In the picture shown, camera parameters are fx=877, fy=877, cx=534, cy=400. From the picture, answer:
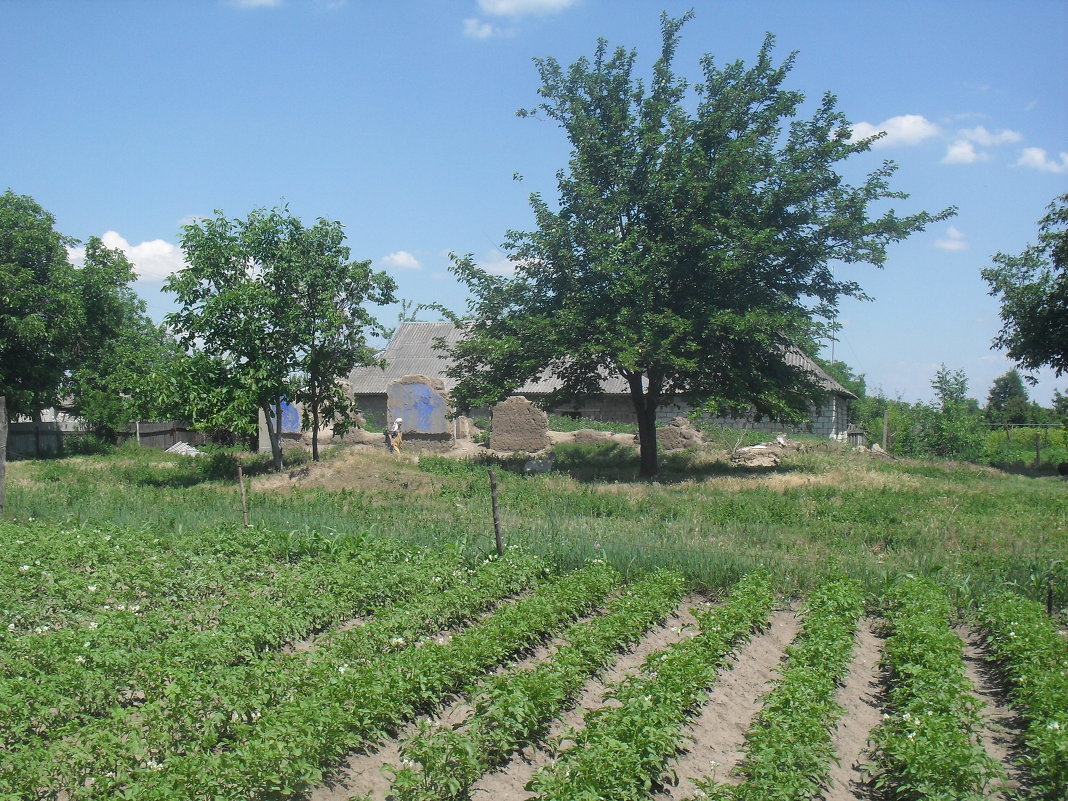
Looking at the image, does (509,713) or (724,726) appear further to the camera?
(724,726)

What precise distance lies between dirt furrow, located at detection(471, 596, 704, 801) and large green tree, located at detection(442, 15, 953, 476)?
1088 centimetres

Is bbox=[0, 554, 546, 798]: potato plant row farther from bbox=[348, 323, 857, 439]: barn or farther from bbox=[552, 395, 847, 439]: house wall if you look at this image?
bbox=[552, 395, 847, 439]: house wall

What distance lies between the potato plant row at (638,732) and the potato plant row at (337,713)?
1.12 metres

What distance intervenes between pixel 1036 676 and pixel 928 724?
1.68m

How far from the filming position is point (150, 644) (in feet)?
23.6

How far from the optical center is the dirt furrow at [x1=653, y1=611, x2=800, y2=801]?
5.83 m

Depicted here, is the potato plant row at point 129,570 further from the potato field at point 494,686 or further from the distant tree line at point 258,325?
the distant tree line at point 258,325

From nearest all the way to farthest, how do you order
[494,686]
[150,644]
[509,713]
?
[509,713] < [494,686] < [150,644]

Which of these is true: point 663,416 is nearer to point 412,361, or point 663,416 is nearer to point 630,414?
point 630,414

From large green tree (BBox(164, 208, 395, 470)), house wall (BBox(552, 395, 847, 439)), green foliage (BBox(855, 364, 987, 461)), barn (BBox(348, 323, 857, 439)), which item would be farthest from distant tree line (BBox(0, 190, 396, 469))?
green foliage (BBox(855, 364, 987, 461))

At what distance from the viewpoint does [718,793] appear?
4.91 metres

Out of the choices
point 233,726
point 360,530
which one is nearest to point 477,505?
point 360,530

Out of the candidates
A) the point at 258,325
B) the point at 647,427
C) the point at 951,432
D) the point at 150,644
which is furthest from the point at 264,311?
the point at 951,432

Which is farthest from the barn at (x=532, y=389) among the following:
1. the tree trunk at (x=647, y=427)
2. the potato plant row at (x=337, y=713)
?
the potato plant row at (x=337, y=713)
